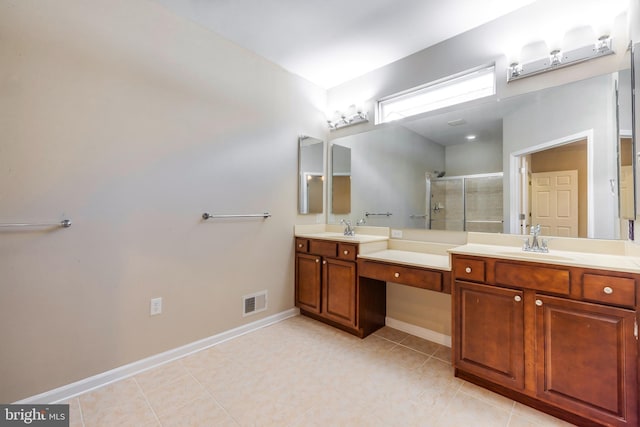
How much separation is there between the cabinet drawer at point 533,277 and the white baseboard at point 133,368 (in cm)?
206

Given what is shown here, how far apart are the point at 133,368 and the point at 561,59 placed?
3603 millimetres

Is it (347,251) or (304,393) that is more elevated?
(347,251)

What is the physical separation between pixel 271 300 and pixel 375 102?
2301 millimetres

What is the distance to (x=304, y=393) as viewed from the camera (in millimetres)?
1720

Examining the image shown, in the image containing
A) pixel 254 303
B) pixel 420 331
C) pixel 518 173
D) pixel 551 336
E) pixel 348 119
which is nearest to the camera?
pixel 551 336

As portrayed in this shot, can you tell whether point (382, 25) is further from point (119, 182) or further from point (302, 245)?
point (119, 182)

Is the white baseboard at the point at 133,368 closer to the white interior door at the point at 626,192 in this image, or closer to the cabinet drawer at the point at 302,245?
the cabinet drawer at the point at 302,245

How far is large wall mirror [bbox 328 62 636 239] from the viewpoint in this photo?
168cm

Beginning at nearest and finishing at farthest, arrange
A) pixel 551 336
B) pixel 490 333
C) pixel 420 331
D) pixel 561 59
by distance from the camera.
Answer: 1. pixel 551 336
2. pixel 490 333
3. pixel 561 59
4. pixel 420 331

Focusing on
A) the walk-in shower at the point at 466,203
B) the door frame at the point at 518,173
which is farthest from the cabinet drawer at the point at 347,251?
the door frame at the point at 518,173

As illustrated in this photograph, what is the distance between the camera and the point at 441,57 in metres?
2.42

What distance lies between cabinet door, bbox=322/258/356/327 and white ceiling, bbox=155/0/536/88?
197 centimetres

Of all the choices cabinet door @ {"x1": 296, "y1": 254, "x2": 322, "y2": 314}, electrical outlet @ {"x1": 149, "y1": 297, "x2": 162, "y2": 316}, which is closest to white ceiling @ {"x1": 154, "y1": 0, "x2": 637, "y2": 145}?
cabinet door @ {"x1": 296, "y1": 254, "x2": 322, "y2": 314}

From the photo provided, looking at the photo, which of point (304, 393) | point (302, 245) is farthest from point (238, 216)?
point (304, 393)
